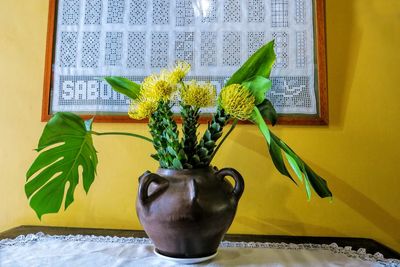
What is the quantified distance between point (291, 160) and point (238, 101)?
0.15 metres

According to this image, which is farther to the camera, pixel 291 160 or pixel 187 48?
pixel 187 48

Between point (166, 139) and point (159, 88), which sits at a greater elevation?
point (159, 88)

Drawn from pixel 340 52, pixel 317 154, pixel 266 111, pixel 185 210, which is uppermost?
pixel 340 52

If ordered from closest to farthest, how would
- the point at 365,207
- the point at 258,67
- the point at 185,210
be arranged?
the point at 185,210 < the point at 258,67 < the point at 365,207

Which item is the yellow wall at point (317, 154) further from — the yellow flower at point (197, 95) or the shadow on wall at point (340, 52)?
the yellow flower at point (197, 95)

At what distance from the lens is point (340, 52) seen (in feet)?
3.30

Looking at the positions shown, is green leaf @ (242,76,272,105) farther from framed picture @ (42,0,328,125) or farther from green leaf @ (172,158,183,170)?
framed picture @ (42,0,328,125)

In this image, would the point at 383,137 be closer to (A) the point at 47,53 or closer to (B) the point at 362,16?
(B) the point at 362,16

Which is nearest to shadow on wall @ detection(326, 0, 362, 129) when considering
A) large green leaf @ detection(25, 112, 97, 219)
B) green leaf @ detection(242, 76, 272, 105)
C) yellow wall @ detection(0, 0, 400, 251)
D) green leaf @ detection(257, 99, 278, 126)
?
yellow wall @ detection(0, 0, 400, 251)

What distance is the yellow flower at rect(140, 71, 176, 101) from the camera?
2.14 feet

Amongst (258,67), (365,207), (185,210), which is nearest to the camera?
(185,210)

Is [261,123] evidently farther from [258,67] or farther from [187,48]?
[187,48]

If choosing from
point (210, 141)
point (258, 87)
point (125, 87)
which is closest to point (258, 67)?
point (258, 87)

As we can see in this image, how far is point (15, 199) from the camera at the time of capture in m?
1.01
